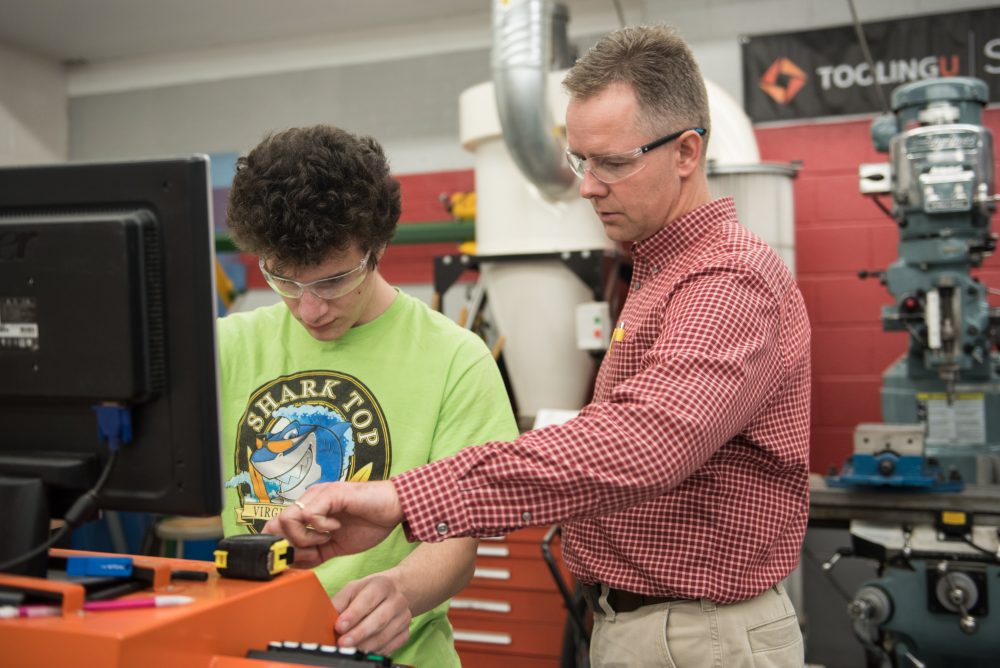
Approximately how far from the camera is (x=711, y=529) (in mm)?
1281

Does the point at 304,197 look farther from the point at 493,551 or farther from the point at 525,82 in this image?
the point at 525,82

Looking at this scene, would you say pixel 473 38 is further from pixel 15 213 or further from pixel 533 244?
pixel 15 213

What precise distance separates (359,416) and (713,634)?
1.91 feet

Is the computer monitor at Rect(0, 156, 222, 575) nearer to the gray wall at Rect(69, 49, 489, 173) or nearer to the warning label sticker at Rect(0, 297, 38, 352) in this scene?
the warning label sticker at Rect(0, 297, 38, 352)

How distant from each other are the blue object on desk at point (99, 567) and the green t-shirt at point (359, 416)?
0.37 meters

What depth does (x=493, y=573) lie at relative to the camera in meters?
3.07

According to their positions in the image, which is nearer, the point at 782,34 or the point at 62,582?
the point at 62,582

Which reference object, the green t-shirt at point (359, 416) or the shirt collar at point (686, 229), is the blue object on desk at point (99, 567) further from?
the shirt collar at point (686, 229)

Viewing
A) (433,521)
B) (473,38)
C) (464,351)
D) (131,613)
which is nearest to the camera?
(131,613)

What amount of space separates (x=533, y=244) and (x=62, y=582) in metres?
2.83

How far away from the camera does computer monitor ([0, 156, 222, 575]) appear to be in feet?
2.81

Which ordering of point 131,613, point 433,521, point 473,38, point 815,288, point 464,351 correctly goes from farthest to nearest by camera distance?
point 473,38, point 815,288, point 464,351, point 433,521, point 131,613

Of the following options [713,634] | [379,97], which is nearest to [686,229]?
[713,634]

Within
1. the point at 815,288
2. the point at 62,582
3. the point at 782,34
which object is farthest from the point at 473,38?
the point at 62,582
